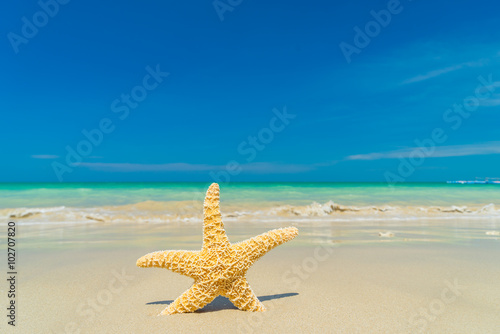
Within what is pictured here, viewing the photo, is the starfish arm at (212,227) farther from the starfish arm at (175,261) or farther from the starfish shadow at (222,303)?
the starfish shadow at (222,303)

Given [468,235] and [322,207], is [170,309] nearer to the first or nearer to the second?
[468,235]

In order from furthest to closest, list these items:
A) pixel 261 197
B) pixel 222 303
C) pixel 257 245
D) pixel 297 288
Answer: pixel 261 197 → pixel 297 288 → pixel 222 303 → pixel 257 245

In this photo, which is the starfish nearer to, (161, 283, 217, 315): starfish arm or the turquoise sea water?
(161, 283, 217, 315): starfish arm

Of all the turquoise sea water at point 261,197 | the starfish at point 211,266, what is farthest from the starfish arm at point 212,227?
the turquoise sea water at point 261,197

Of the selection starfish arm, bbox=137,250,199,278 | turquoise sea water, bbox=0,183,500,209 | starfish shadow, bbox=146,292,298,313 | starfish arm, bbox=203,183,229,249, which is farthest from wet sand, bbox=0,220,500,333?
turquoise sea water, bbox=0,183,500,209

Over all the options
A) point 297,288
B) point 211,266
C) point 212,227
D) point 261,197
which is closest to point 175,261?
point 211,266

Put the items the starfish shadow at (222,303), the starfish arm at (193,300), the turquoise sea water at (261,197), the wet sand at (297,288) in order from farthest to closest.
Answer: the turquoise sea water at (261,197)
the starfish shadow at (222,303)
the starfish arm at (193,300)
the wet sand at (297,288)

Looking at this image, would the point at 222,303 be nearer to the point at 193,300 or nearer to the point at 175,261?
the point at 193,300
